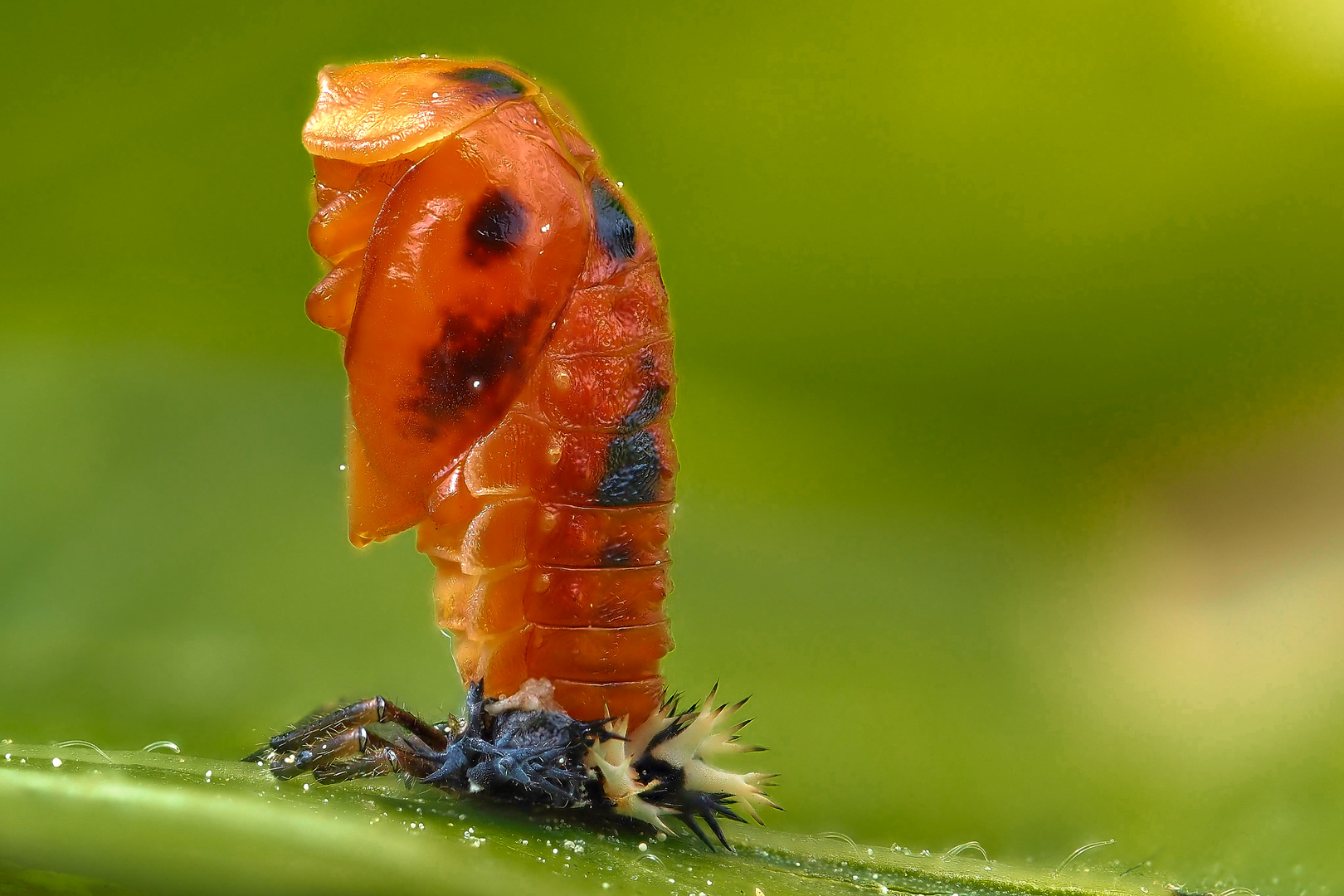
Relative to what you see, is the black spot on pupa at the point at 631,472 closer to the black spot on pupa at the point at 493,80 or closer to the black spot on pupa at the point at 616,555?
the black spot on pupa at the point at 616,555

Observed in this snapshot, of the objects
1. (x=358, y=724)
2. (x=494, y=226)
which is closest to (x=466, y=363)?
(x=494, y=226)

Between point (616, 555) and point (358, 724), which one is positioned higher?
point (616, 555)

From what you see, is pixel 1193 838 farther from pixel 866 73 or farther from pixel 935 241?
pixel 866 73

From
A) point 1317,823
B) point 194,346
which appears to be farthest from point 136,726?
point 1317,823

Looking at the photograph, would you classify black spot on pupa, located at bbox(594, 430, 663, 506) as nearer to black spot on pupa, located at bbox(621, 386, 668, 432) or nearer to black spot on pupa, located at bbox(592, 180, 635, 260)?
black spot on pupa, located at bbox(621, 386, 668, 432)

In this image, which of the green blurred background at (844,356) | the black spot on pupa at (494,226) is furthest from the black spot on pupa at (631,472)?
the green blurred background at (844,356)

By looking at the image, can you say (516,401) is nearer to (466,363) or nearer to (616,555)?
(466,363)

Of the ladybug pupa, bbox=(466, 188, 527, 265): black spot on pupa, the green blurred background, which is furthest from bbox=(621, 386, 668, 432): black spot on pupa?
the green blurred background
